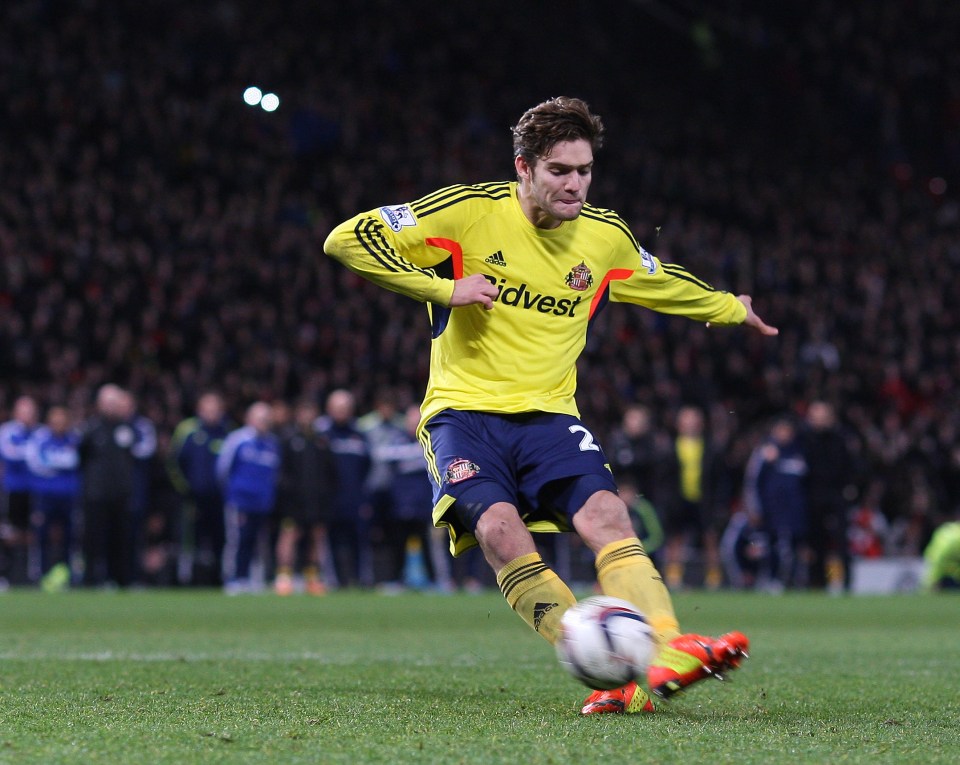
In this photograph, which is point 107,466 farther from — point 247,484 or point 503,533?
point 503,533

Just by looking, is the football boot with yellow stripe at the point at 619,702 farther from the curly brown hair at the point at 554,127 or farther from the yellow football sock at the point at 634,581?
the curly brown hair at the point at 554,127

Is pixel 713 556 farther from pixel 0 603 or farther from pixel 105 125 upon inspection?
pixel 105 125

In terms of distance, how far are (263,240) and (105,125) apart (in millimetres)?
2862

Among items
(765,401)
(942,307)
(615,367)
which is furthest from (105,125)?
(942,307)

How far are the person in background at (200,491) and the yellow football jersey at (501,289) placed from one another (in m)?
10.9

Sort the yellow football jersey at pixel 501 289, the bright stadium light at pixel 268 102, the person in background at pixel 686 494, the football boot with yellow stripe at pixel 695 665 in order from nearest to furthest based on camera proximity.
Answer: the football boot with yellow stripe at pixel 695 665
the yellow football jersey at pixel 501 289
the bright stadium light at pixel 268 102
the person in background at pixel 686 494

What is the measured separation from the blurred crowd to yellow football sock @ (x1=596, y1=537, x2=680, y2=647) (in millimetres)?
10907

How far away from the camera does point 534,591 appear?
16.3 feet

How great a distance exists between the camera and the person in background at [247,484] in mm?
15594

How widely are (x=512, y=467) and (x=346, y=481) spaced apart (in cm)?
1113

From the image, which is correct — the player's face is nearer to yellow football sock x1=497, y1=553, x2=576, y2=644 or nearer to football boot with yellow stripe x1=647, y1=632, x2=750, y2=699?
yellow football sock x1=497, y1=553, x2=576, y2=644

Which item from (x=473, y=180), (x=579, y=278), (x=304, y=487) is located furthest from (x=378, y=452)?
(x=579, y=278)

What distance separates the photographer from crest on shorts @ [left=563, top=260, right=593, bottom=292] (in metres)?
5.38

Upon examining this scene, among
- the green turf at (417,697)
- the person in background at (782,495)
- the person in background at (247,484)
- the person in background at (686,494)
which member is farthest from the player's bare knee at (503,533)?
the person in background at (686,494)
